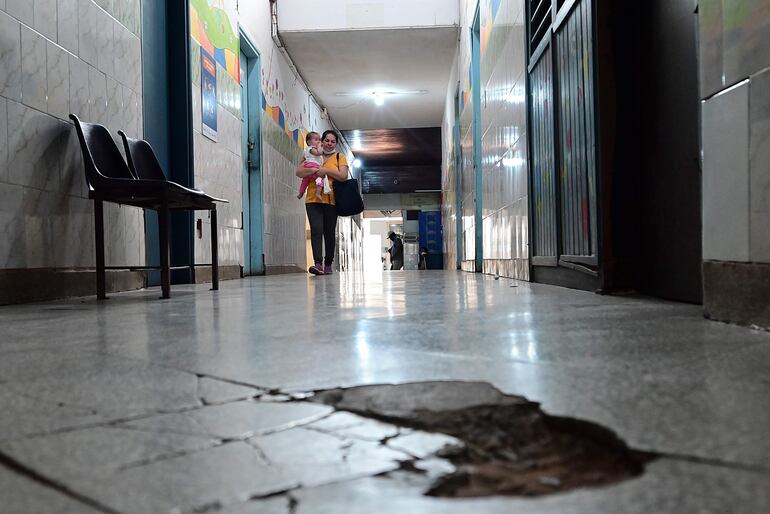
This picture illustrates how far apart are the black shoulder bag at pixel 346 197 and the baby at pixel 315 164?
19cm

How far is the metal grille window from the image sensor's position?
3.18m

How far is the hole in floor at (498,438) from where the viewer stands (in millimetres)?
485

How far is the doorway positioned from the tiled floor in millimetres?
5094

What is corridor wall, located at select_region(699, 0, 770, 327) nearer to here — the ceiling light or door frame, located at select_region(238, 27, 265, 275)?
door frame, located at select_region(238, 27, 265, 275)

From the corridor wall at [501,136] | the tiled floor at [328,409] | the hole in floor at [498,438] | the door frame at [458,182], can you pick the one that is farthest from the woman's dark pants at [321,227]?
the hole in floor at [498,438]

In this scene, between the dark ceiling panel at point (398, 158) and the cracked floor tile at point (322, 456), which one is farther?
the dark ceiling panel at point (398, 158)

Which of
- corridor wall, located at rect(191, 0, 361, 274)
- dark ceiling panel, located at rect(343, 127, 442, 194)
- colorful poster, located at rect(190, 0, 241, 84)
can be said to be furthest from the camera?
dark ceiling panel, located at rect(343, 127, 442, 194)

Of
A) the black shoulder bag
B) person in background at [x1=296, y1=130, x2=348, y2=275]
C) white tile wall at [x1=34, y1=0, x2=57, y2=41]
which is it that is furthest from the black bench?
the black shoulder bag

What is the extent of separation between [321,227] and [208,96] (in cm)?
186

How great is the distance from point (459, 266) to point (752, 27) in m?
8.06

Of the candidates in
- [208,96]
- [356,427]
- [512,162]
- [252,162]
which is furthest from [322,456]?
[252,162]

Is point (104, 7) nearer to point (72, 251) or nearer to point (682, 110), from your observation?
point (72, 251)

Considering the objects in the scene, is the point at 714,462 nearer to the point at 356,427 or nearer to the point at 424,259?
the point at 356,427

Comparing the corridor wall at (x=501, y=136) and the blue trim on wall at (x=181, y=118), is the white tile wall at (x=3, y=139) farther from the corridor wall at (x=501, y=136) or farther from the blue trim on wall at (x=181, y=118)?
the corridor wall at (x=501, y=136)
